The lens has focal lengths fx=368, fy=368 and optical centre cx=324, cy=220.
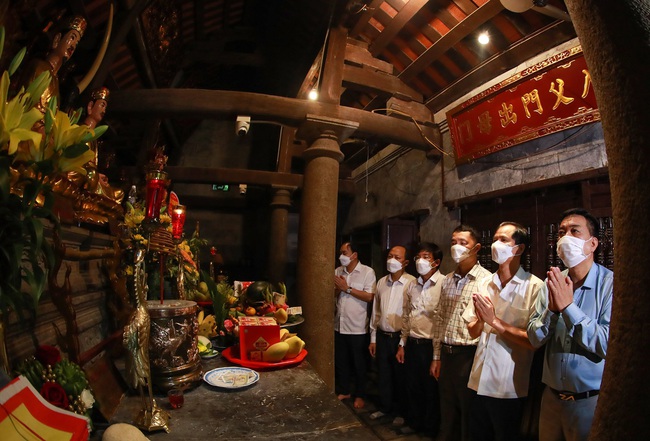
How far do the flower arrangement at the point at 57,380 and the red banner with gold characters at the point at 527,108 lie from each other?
3.95 metres

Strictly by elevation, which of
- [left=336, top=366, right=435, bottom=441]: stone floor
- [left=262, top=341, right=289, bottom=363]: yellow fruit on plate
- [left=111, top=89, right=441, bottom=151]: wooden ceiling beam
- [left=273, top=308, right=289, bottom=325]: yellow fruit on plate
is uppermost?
[left=111, top=89, right=441, bottom=151]: wooden ceiling beam

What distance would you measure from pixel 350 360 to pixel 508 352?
10.5 feet

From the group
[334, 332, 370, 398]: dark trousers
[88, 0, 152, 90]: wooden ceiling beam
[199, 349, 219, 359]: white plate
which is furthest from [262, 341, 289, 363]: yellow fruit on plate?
[334, 332, 370, 398]: dark trousers

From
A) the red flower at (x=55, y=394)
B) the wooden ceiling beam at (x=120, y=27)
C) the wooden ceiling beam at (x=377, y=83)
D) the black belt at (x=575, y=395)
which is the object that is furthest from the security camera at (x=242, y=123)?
the black belt at (x=575, y=395)

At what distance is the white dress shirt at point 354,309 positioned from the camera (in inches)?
225

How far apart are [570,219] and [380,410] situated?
373 centimetres

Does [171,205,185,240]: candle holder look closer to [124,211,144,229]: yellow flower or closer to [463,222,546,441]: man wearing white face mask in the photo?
[124,211,144,229]: yellow flower

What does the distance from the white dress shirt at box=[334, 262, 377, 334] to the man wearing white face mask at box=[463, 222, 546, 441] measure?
2.52m

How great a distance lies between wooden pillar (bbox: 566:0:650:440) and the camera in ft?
1.93

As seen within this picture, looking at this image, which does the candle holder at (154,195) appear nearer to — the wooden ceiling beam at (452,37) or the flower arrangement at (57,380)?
the flower arrangement at (57,380)

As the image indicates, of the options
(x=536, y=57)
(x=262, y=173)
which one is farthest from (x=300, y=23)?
(x=536, y=57)

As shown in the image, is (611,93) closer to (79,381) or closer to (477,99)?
(79,381)

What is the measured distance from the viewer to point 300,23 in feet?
25.0

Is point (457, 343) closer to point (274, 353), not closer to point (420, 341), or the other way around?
point (420, 341)
